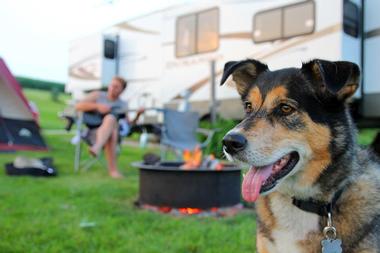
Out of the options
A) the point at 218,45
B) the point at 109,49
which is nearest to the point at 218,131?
the point at 218,45

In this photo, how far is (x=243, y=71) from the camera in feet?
9.38

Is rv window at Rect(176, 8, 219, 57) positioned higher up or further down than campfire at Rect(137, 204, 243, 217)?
higher up

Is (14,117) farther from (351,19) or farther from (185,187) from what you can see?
(351,19)

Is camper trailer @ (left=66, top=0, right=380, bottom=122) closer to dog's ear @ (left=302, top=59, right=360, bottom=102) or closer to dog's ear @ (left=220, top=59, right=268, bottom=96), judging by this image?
dog's ear @ (left=220, top=59, right=268, bottom=96)

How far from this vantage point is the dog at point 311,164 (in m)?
2.19

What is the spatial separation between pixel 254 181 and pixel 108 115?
15.8 feet

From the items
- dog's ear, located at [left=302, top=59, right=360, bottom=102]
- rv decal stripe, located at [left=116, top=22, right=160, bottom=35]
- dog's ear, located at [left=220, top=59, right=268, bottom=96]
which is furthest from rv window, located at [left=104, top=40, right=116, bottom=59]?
dog's ear, located at [left=302, top=59, right=360, bottom=102]

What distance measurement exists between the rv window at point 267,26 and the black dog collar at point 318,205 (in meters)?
6.77

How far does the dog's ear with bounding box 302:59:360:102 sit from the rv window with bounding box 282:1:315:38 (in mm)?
6248

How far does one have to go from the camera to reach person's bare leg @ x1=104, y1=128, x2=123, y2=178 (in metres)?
6.61

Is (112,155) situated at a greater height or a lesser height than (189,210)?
greater

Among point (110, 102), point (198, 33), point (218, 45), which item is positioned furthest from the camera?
point (198, 33)

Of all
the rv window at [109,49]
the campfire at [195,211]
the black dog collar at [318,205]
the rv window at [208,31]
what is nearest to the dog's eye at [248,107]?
the black dog collar at [318,205]

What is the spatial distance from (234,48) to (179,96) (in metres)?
1.99
